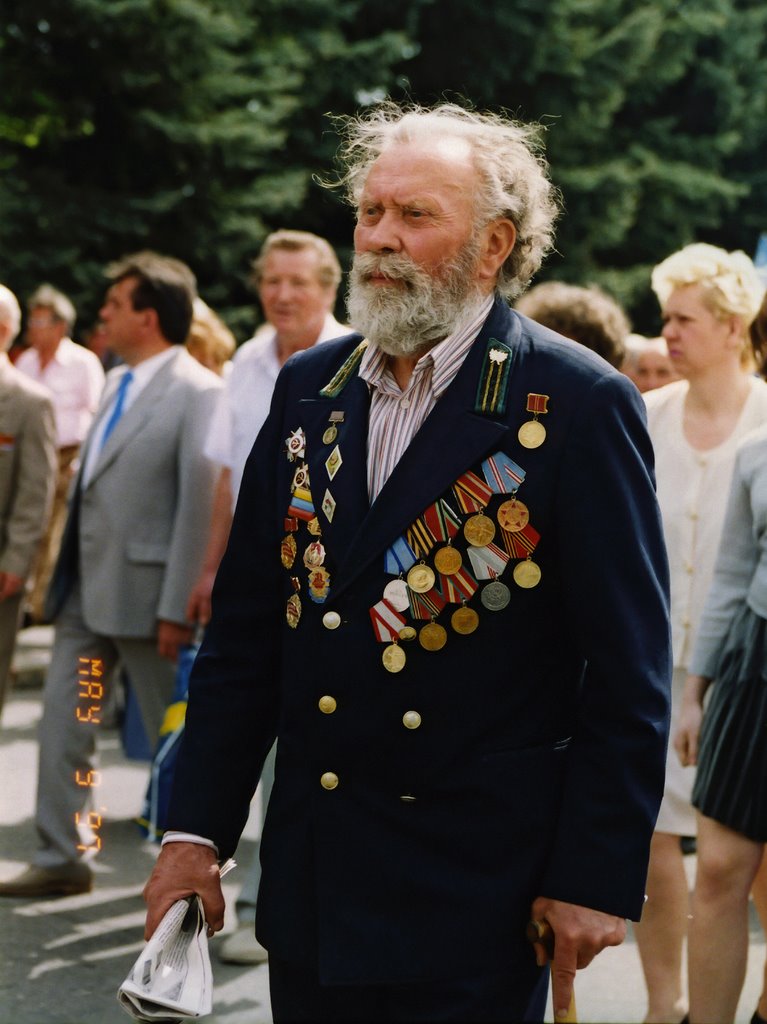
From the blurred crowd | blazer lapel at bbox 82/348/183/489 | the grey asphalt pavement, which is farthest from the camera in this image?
blazer lapel at bbox 82/348/183/489

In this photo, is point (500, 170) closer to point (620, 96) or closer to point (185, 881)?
point (185, 881)

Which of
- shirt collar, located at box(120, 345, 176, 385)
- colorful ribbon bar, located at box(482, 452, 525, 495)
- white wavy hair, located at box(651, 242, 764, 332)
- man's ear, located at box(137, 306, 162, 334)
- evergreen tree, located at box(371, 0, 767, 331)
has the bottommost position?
colorful ribbon bar, located at box(482, 452, 525, 495)

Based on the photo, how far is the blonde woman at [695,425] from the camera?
5211 mm

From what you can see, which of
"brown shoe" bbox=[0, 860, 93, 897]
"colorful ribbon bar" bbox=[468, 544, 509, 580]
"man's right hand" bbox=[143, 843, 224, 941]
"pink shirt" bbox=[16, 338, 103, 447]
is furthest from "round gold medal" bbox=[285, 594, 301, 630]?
"pink shirt" bbox=[16, 338, 103, 447]

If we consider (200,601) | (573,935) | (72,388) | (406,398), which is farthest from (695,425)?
(72,388)

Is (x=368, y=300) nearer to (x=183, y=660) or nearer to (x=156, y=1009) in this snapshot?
(x=156, y=1009)

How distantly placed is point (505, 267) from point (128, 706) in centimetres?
567

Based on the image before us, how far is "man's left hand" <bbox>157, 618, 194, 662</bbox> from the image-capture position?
631cm

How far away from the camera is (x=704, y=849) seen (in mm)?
4449

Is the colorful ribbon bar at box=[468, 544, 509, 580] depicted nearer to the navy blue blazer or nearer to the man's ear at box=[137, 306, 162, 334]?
the navy blue blazer

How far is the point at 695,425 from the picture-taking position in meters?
5.38

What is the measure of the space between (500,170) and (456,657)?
849 mm

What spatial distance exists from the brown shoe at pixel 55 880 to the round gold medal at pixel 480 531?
12.6 feet

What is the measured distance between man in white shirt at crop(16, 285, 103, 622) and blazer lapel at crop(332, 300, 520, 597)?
8786mm
